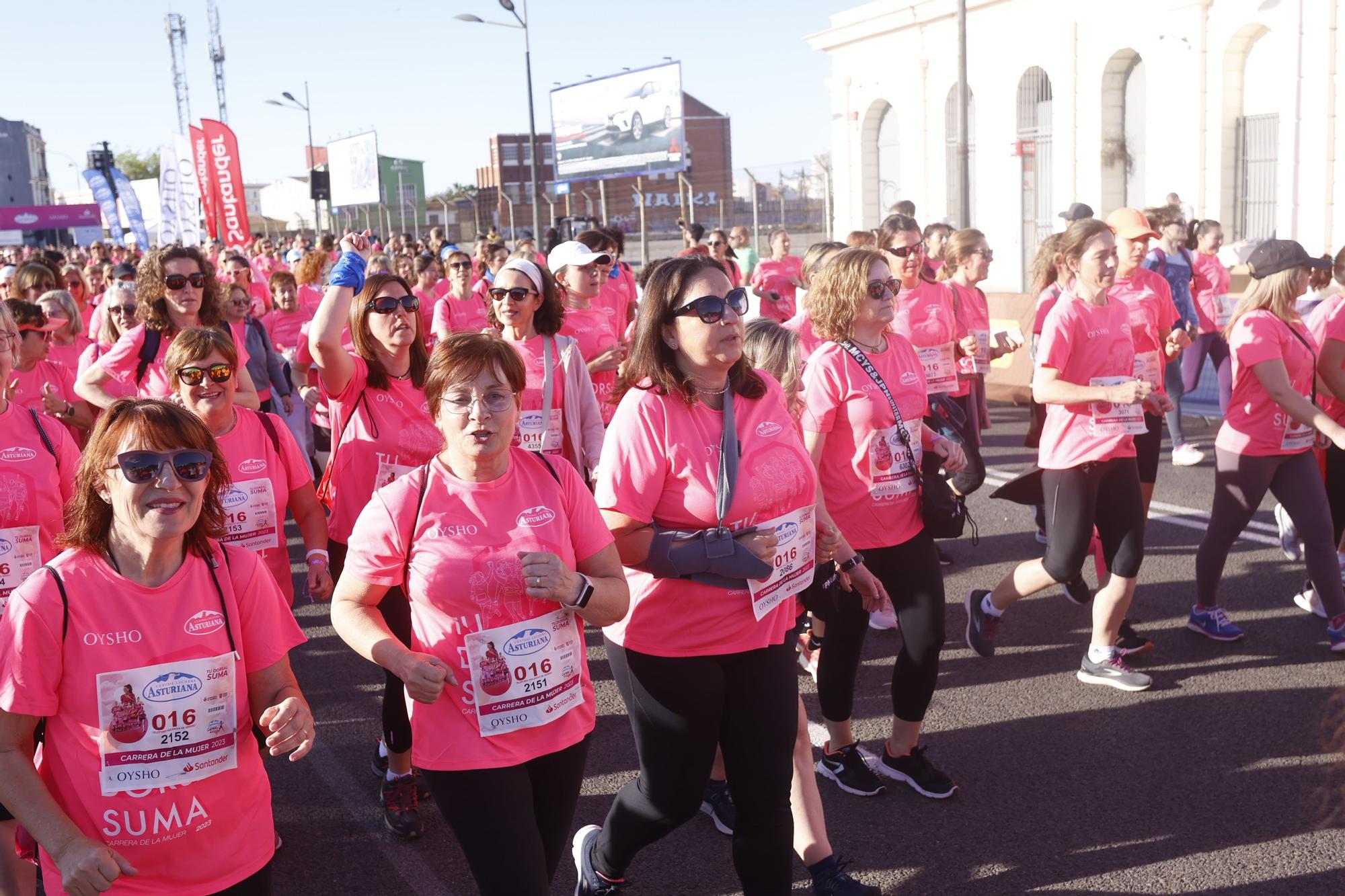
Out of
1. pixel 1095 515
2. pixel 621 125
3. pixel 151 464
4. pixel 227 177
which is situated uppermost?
pixel 621 125

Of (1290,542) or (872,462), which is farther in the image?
(1290,542)

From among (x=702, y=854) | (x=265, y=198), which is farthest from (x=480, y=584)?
(x=265, y=198)

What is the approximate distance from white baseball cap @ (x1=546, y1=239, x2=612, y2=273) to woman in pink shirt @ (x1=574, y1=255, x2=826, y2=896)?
3.10 metres

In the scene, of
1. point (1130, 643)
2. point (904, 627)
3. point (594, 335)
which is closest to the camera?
point (904, 627)

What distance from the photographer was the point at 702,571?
10.6 ft

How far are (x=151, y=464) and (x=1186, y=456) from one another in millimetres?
9215

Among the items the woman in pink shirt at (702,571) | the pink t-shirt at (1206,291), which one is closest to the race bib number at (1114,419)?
the woman in pink shirt at (702,571)

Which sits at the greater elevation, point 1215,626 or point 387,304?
point 387,304

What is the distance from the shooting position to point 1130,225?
20.4ft

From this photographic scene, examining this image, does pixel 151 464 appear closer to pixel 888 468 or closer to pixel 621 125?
pixel 888 468

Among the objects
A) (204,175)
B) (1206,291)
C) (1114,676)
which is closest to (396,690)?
(1114,676)

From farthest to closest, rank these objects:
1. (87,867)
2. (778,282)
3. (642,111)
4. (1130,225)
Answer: (642,111) < (778,282) < (1130,225) < (87,867)

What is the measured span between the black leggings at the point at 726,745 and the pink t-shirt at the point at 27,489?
193 cm

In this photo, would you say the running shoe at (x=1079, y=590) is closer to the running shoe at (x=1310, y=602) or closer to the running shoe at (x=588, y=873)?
the running shoe at (x=1310, y=602)
